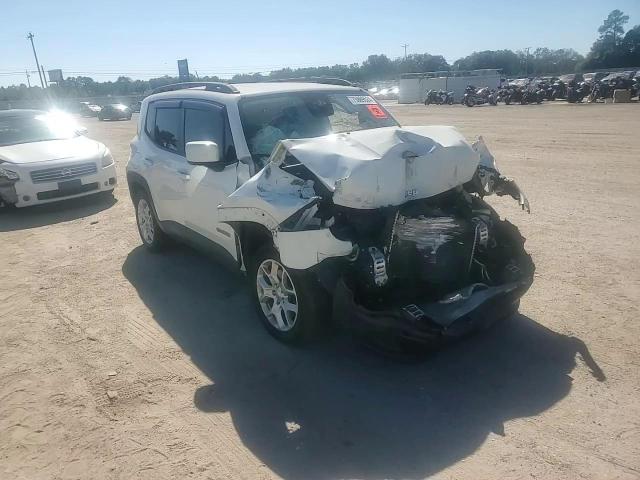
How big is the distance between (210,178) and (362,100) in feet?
5.90

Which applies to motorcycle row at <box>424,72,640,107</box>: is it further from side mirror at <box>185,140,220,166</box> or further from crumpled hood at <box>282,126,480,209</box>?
side mirror at <box>185,140,220,166</box>

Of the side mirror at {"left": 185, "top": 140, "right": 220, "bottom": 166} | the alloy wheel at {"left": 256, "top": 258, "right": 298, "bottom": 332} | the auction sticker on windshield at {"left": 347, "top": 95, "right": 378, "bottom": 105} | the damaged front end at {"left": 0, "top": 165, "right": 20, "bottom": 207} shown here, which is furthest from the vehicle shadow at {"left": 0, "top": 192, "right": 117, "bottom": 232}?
the alloy wheel at {"left": 256, "top": 258, "right": 298, "bottom": 332}

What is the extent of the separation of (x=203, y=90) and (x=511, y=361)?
12.6ft

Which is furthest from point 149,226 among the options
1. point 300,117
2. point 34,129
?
point 34,129

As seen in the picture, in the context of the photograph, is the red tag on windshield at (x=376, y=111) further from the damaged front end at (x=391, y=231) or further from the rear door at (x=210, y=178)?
the rear door at (x=210, y=178)

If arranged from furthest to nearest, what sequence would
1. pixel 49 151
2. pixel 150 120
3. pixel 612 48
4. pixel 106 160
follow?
pixel 612 48
pixel 106 160
pixel 49 151
pixel 150 120

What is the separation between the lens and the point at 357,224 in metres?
3.36

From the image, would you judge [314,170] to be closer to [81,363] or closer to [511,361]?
[511,361]

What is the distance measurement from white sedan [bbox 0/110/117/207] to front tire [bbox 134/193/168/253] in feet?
10.3

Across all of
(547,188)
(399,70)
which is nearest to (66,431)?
(547,188)

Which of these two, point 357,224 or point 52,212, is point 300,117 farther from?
point 52,212

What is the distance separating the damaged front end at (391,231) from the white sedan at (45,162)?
6.01 m

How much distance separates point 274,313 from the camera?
12.9 ft

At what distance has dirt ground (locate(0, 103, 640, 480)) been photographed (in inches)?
109
